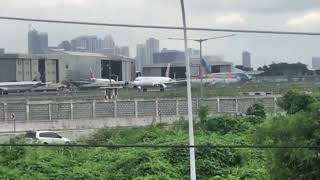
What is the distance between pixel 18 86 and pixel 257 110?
34.6m

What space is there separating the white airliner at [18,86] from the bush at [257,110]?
3071cm

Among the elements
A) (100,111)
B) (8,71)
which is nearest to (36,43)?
(100,111)

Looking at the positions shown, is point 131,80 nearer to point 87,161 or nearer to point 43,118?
point 43,118

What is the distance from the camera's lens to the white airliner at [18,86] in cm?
7044

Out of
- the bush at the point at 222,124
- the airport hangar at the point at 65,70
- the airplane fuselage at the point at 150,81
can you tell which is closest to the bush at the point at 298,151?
the bush at the point at 222,124

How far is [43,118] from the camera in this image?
A: 4453 centimetres

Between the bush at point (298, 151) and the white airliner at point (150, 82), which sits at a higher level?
the white airliner at point (150, 82)

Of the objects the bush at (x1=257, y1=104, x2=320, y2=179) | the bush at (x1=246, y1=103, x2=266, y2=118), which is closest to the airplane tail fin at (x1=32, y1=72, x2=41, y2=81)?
the bush at (x1=246, y1=103, x2=266, y2=118)

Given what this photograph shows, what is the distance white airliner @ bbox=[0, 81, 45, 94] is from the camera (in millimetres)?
70438

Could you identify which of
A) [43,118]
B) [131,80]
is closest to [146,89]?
[131,80]

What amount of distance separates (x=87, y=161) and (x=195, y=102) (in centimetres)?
1866

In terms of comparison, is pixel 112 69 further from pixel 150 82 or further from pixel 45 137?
pixel 45 137

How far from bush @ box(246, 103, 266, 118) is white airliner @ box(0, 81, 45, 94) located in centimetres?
3071

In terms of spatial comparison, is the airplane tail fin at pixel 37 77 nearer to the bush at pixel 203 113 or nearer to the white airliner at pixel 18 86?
the white airliner at pixel 18 86
